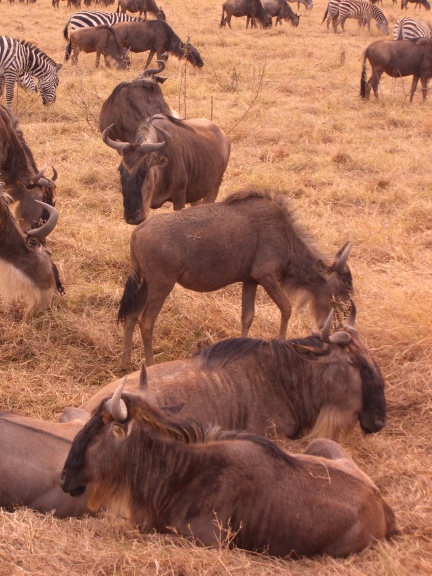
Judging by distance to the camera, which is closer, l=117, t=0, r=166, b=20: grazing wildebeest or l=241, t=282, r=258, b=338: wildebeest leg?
l=241, t=282, r=258, b=338: wildebeest leg

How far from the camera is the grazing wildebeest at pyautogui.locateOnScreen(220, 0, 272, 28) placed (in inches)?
890

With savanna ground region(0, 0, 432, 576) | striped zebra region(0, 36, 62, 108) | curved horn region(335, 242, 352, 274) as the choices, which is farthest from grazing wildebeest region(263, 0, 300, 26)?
curved horn region(335, 242, 352, 274)

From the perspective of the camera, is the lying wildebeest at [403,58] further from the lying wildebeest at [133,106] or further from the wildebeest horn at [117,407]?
the wildebeest horn at [117,407]

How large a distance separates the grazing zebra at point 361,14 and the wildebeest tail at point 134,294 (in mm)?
19602

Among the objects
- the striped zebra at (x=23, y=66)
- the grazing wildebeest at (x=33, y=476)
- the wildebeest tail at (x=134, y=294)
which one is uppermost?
the striped zebra at (x=23, y=66)

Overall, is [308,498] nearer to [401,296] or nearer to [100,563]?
[100,563]

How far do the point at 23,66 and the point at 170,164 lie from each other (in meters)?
7.85

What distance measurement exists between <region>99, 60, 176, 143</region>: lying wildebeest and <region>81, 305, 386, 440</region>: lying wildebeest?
4.50 metres

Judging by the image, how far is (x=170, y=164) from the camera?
6.64m

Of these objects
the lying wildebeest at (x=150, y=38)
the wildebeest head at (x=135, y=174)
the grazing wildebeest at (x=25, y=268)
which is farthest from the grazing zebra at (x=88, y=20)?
the grazing wildebeest at (x=25, y=268)

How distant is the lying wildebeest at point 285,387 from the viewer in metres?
4.12

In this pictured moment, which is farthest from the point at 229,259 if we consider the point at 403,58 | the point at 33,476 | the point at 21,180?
the point at 403,58

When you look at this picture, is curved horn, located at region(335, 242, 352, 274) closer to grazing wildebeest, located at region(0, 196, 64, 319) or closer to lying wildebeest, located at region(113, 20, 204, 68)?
grazing wildebeest, located at region(0, 196, 64, 319)

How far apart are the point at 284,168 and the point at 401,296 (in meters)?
4.13
